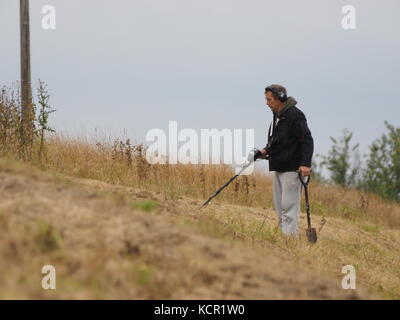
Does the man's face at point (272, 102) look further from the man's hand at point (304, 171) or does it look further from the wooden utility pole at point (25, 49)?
the wooden utility pole at point (25, 49)

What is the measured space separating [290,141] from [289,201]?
0.86 meters

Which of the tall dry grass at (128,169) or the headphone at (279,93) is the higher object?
the headphone at (279,93)

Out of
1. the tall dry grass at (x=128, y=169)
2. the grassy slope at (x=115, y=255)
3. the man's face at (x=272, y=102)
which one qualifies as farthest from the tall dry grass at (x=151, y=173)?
the grassy slope at (x=115, y=255)

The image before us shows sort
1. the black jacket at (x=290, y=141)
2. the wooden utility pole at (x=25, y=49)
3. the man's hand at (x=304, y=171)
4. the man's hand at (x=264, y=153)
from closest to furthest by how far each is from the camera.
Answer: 1. the man's hand at (x=304, y=171)
2. the black jacket at (x=290, y=141)
3. the man's hand at (x=264, y=153)
4. the wooden utility pole at (x=25, y=49)

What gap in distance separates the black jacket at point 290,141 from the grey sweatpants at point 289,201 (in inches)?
5.2

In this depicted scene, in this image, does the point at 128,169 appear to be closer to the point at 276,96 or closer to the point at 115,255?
the point at 276,96

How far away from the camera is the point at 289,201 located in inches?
377

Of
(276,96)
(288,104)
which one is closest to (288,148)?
(288,104)

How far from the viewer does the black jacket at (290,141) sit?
9.52 meters

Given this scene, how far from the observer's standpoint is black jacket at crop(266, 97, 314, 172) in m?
9.52

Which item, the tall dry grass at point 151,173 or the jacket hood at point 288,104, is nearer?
the jacket hood at point 288,104

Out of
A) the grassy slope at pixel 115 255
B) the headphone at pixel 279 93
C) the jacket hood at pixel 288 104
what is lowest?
the grassy slope at pixel 115 255
